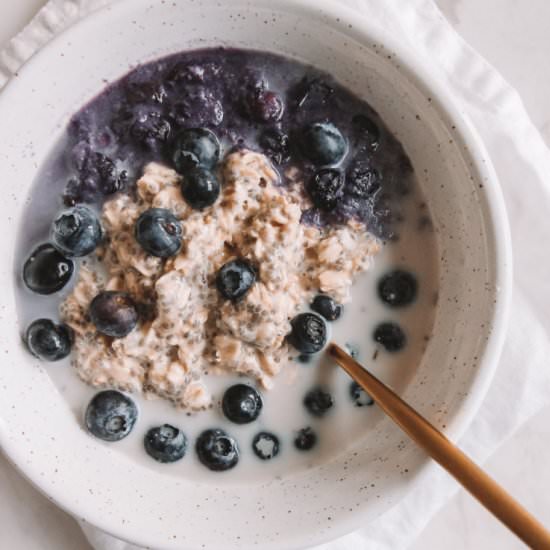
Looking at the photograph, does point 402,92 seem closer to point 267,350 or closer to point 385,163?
point 385,163

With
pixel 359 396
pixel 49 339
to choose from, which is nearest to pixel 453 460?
pixel 359 396

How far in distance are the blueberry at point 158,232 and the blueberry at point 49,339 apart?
23 cm

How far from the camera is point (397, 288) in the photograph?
1.40 meters

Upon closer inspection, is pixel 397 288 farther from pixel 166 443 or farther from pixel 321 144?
pixel 166 443

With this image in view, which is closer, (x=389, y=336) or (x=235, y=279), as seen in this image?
(x=235, y=279)

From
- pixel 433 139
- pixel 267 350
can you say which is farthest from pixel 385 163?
pixel 267 350

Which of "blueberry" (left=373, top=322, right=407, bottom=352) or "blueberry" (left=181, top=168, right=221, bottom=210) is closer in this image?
"blueberry" (left=181, top=168, right=221, bottom=210)

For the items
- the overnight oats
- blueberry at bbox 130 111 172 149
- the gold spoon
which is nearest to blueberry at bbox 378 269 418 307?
the overnight oats

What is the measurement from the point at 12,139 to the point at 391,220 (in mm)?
Answer: 662

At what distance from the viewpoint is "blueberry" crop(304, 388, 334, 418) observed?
139 centimetres

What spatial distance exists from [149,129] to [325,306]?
42cm

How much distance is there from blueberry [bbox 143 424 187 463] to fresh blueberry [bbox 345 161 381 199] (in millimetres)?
513

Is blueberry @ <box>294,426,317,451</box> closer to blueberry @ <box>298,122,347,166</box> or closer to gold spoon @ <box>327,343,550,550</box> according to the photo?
gold spoon @ <box>327,343,550,550</box>

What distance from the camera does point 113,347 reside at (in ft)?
4.32
